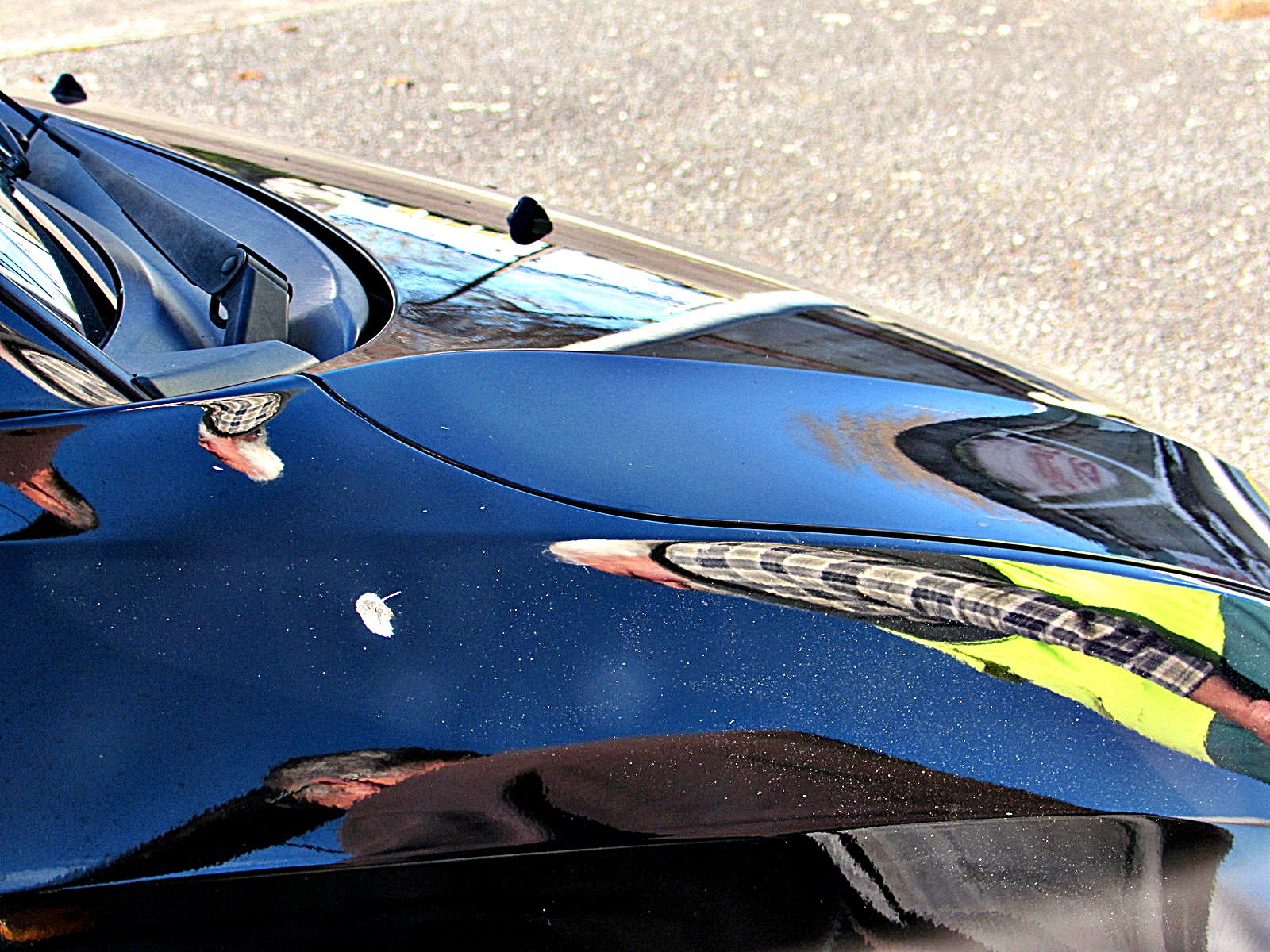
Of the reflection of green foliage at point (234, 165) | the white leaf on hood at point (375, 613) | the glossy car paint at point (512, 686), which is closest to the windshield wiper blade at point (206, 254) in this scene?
the reflection of green foliage at point (234, 165)

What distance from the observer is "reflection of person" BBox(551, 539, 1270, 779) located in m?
1.28

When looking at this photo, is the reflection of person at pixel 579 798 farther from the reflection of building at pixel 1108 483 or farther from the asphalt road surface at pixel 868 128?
the asphalt road surface at pixel 868 128

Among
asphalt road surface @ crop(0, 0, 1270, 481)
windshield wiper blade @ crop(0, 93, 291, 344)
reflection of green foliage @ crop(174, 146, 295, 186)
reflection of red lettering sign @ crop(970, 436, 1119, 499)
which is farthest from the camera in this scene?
asphalt road surface @ crop(0, 0, 1270, 481)

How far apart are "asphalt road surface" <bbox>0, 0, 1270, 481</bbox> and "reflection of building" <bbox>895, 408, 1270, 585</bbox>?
1250 mm

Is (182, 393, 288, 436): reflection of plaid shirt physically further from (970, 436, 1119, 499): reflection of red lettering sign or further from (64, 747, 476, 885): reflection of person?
(970, 436, 1119, 499): reflection of red lettering sign

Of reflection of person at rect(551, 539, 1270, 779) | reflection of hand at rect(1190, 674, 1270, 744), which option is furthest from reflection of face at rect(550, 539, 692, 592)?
reflection of hand at rect(1190, 674, 1270, 744)

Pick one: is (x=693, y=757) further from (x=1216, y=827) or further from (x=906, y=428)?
(x=906, y=428)

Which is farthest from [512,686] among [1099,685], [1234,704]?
[1234,704]

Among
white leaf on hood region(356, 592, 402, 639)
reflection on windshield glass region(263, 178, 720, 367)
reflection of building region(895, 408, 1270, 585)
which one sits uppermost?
reflection on windshield glass region(263, 178, 720, 367)

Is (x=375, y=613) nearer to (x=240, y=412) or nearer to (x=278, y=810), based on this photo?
(x=278, y=810)

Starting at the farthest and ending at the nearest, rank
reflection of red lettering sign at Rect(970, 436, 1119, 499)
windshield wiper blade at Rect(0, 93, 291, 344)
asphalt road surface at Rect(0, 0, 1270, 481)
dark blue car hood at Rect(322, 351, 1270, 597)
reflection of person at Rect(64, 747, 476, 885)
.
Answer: asphalt road surface at Rect(0, 0, 1270, 481)
windshield wiper blade at Rect(0, 93, 291, 344)
reflection of red lettering sign at Rect(970, 436, 1119, 499)
dark blue car hood at Rect(322, 351, 1270, 597)
reflection of person at Rect(64, 747, 476, 885)

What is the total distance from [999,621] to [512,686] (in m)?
0.59

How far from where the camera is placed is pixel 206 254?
190 centimetres

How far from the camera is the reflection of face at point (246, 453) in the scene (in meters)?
1.30
